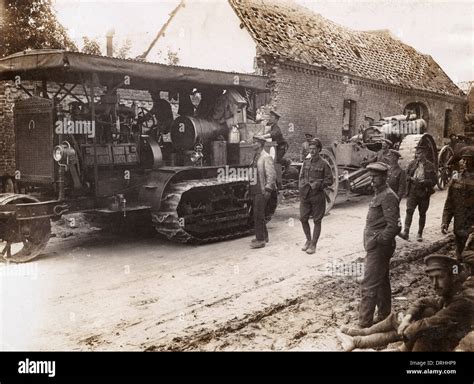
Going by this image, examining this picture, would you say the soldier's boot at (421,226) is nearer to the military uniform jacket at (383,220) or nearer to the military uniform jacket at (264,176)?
the military uniform jacket at (264,176)

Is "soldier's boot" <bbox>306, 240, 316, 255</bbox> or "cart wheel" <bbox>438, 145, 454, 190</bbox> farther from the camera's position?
"cart wheel" <bbox>438, 145, 454, 190</bbox>

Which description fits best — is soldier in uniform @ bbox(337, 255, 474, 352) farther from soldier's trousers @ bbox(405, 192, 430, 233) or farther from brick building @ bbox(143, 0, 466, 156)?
brick building @ bbox(143, 0, 466, 156)

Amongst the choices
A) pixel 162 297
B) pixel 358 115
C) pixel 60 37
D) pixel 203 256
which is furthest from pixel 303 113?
pixel 162 297

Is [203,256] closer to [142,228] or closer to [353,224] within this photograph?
[142,228]

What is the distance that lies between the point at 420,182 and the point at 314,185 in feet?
5.47

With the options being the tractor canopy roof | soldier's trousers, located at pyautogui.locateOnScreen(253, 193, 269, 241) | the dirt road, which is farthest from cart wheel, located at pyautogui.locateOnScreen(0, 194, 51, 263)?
soldier's trousers, located at pyautogui.locateOnScreen(253, 193, 269, 241)

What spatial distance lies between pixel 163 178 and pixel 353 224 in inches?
168

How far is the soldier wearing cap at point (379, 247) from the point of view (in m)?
4.72

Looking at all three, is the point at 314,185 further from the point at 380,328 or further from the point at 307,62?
the point at 307,62

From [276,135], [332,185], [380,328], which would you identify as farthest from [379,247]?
[276,135]

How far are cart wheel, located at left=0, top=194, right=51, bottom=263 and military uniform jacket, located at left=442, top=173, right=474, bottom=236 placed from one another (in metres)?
5.81

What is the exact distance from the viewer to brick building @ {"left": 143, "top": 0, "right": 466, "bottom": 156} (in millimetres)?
14211
